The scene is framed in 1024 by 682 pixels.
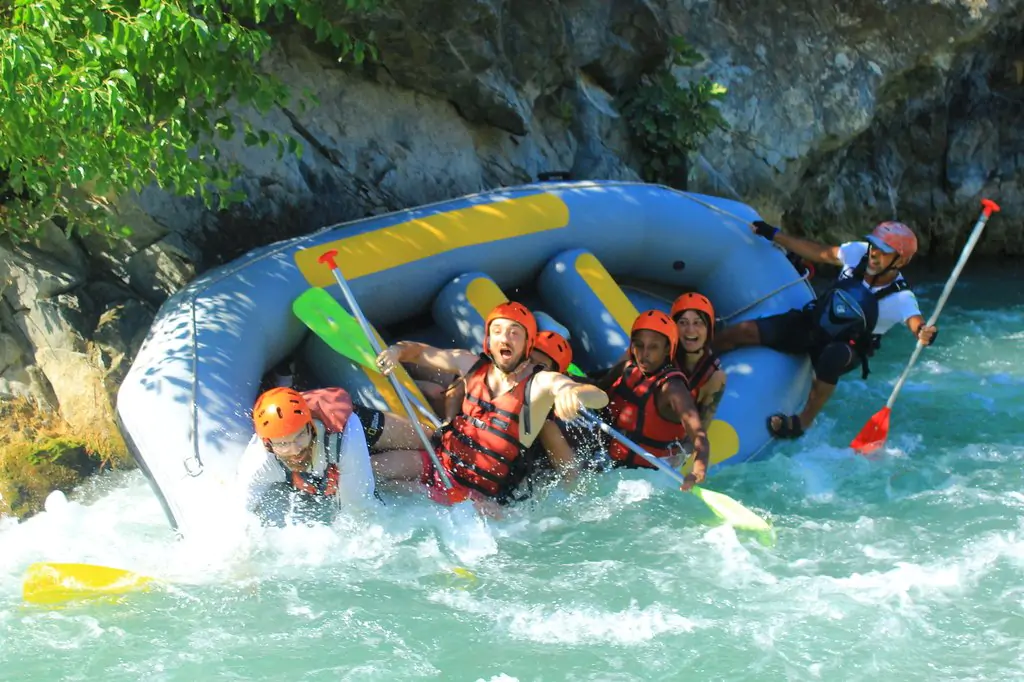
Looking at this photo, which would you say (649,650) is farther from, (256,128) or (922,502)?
(256,128)

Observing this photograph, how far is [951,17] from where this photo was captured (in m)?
8.09

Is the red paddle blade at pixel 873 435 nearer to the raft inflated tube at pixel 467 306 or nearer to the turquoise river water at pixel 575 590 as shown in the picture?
the turquoise river water at pixel 575 590

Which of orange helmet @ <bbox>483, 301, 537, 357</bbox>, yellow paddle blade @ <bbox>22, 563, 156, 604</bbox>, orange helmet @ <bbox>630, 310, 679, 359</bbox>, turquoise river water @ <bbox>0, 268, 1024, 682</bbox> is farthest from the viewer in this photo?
orange helmet @ <bbox>630, 310, 679, 359</bbox>

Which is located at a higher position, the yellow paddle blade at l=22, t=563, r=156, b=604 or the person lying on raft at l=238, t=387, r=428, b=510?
the person lying on raft at l=238, t=387, r=428, b=510

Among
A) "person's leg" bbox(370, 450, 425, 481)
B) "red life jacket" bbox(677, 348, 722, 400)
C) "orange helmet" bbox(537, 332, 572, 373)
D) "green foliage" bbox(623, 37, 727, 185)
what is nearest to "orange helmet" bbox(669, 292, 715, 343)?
"red life jacket" bbox(677, 348, 722, 400)

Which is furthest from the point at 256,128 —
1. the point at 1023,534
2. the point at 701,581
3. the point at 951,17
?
the point at 951,17

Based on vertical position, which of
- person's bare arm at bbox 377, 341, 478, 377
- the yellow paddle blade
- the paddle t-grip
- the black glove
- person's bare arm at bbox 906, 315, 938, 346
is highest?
the black glove

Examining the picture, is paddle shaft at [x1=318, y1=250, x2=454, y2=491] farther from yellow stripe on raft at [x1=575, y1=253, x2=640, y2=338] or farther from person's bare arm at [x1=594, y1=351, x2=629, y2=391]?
yellow stripe on raft at [x1=575, y1=253, x2=640, y2=338]

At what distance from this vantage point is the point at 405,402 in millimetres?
4426

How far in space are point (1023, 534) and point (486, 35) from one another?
382cm

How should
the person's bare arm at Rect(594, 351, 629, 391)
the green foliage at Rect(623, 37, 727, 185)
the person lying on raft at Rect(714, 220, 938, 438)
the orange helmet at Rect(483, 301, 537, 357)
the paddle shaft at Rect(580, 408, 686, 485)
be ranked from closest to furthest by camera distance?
the orange helmet at Rect(483, 301, 537, 357), the paddle shaft at Rect(580, 408, 686, 485), the person's bare arm at Rect(594, 351, 629, 391), the person lying on raft at Rect(714, 220, 938, 438), the green foliage at Rect(623, 37, 727, 185)

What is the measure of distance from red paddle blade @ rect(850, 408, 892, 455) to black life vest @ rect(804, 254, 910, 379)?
13.6 inches

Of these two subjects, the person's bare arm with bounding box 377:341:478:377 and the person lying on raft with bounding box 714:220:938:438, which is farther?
the person lying on raft with bounding box 714:220:938:438

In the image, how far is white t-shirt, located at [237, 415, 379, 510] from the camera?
3.92 m
